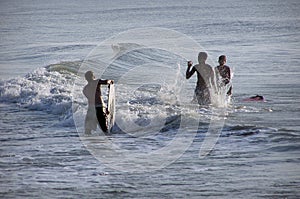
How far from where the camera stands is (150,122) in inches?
624

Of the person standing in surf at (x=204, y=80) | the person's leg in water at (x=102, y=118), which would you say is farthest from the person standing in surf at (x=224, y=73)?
the person's leg in water at (x=102, y=118)

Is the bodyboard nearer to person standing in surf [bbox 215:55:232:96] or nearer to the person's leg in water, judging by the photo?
the person's leg in water

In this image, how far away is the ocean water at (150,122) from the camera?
35.3 feet

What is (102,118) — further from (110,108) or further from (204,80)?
(204,80)

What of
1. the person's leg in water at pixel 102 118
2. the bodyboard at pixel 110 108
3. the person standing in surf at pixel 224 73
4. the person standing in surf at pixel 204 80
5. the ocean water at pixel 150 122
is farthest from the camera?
the person standing in surf at pixel 224 73

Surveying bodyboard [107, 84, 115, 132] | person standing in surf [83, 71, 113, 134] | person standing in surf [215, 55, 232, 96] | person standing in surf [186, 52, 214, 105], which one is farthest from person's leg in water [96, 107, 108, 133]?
person standing in surf [215, 55, 232, 96]

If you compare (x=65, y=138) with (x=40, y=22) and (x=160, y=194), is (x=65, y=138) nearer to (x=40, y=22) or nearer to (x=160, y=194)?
(x=160, y=194)

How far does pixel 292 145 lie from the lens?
42.0 ft

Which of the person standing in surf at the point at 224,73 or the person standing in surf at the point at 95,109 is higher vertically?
the person standing in surf at the point at 224,73

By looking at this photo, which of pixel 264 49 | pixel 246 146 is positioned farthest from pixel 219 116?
pixel 264 49

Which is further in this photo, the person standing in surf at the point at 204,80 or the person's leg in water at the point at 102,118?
the person standing in surf at the point at 204,80

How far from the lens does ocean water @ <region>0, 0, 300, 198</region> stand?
35.3 ft

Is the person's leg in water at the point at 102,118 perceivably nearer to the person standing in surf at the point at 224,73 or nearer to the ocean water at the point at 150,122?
the ocean water at the point at 150,122

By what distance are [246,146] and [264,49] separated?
62.3 feet
